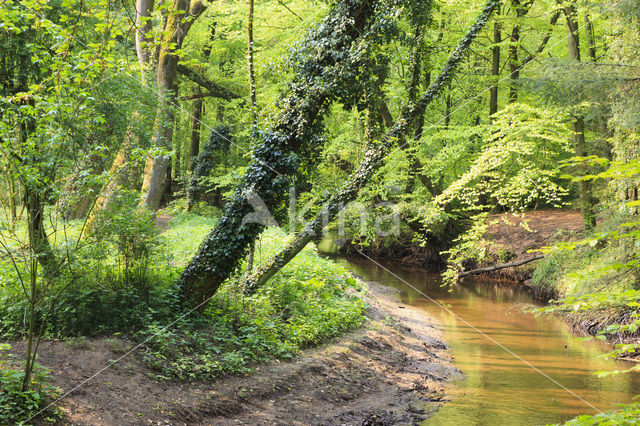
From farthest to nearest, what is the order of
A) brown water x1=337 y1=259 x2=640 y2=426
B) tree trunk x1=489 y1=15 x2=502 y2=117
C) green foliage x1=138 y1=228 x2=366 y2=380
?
tree trunk x1=489 y1=15 x2=502 y2=117 < brown water x1=337 y1=259 x2=640 y2=426 < green foliage x1=138 y1=228 x2=366 y2=380

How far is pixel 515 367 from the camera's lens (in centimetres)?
815

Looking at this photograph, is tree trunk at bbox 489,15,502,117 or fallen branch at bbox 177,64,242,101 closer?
tree trunk at bbox 489,15,502,117

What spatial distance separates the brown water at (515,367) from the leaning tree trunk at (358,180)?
133 inches

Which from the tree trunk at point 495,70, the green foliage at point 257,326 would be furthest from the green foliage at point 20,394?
the tree trunk at point 495,70

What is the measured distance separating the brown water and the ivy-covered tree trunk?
3.66m

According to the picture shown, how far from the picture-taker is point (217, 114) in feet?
92.2

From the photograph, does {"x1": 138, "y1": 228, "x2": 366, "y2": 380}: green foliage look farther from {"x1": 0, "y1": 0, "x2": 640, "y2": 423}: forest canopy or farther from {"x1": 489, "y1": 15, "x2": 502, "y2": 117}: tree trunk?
{"x1": 489, "y1": 15, "x2": 502, "y2": 117}: tree trunk

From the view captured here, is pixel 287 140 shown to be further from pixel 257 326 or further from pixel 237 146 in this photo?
pixel 257 326

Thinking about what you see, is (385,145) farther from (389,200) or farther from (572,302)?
(389,200)

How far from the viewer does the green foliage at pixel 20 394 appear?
12.4 ft

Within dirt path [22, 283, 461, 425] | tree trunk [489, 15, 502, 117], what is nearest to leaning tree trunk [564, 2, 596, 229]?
tree trunk [489, 15, 502, 117]

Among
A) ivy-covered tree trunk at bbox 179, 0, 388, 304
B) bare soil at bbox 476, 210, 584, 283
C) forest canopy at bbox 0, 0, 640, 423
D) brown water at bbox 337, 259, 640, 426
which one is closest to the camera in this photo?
forest canopy at bbox 0, 0, 640, 423

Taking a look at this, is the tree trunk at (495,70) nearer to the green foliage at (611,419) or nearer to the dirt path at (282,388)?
the dirt path at (282,388)

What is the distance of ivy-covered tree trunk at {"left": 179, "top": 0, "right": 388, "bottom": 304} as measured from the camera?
275 inches
